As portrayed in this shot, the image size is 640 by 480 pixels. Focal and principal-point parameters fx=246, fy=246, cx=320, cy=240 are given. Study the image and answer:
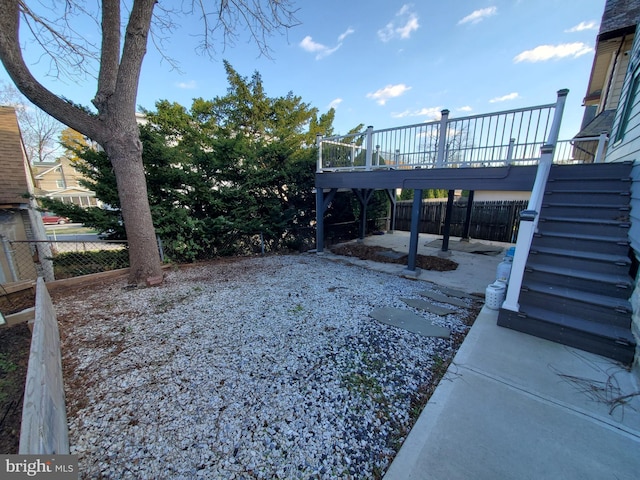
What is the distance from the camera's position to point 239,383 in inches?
86.5

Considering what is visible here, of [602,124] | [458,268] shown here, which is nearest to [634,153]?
[458,268]

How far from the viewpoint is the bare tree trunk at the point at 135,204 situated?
4223mm

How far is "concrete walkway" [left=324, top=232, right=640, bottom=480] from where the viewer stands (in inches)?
57.8

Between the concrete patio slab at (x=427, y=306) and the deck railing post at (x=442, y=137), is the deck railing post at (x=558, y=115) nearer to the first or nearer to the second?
the deck railing post at (x=442, y=137)

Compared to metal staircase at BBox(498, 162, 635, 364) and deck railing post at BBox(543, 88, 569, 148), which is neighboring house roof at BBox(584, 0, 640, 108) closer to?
deck railing post at BBox(543, 88, 569, 148)

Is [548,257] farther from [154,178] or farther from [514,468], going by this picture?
[154,178]

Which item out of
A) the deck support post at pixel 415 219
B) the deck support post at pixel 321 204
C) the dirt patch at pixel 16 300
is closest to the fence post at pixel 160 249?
the dirt patch at pixel 16 300

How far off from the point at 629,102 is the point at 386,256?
5027 mm

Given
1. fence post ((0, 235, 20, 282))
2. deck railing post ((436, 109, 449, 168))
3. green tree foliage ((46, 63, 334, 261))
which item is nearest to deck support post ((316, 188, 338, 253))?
green tree foliage ((46, 63, 334, 261))

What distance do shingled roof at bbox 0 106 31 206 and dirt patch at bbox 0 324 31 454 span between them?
12.9 feet

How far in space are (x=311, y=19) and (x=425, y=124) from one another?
5077 millimetres

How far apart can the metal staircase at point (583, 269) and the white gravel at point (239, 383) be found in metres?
0.92

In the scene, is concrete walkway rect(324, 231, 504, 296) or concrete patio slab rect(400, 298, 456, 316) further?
concrete walkway rect(324, 231, 504, 296)

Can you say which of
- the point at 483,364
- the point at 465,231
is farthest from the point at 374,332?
the point at 465,231
